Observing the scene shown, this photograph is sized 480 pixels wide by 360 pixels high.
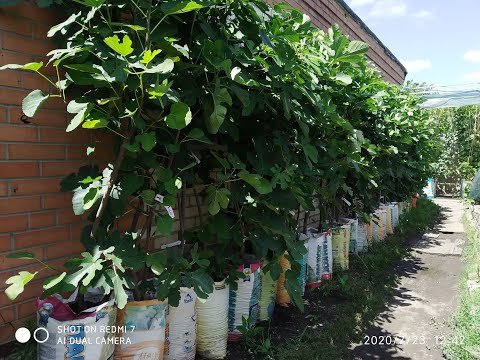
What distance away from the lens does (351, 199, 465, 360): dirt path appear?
9.27ft

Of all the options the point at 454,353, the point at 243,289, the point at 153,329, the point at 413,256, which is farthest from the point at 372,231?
the point at 153,329

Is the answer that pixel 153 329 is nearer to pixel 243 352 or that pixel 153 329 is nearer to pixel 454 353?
pixel 243 352

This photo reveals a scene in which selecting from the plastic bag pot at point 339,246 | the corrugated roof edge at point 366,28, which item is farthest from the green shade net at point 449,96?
the plastic bag pot at point 339,246

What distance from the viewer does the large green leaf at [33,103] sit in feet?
5.13

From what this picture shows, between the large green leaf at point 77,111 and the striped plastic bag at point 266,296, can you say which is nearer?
the large green leaf at point 77,111

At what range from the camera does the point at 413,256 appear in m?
5.64

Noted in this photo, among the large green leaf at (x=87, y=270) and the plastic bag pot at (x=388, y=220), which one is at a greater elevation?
the large green leaf at (x=87, y=270)

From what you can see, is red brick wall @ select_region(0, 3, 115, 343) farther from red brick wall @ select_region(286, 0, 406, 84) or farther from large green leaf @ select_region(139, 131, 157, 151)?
red brick wall @ select_region(286, 0, 406, 84)

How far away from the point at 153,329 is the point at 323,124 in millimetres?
1576

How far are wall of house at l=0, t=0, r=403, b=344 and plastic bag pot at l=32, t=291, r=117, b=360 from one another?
0.22 meters

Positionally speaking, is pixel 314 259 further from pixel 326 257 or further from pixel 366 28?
pixel 366 28

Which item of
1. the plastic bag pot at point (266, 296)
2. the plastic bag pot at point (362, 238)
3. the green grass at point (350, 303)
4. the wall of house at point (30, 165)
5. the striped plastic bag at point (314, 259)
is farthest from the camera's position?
the plastic bag pot at point (362, 238)

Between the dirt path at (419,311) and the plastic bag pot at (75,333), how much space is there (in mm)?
1711

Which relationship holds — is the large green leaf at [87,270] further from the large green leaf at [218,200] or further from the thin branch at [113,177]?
the large green leaf at [218,200]
